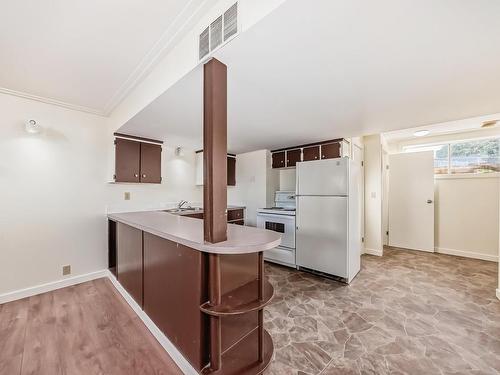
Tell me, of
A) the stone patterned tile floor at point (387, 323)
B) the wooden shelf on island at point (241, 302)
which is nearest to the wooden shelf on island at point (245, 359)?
A: the stone patterned tile floor at point (387, 323)

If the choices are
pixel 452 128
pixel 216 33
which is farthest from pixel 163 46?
pixel 452 128

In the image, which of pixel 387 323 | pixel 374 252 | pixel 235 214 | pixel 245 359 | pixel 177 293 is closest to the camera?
pixel 245 359

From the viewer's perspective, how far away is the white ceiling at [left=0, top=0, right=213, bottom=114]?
1.37 m

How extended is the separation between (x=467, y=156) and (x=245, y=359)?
5.55 metres

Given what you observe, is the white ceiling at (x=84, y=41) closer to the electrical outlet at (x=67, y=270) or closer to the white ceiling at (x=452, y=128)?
the electrical outlet at (x=67, y=270)

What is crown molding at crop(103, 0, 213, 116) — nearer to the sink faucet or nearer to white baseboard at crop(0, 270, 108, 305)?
the sink faucet

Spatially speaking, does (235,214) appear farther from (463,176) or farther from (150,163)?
(463,176)

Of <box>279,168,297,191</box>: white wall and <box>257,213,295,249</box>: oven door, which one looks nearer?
<box>257,213,295,249</box>: oven door

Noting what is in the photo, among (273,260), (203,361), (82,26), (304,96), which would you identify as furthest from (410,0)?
(273,260)

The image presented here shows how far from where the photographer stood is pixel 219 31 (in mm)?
1311

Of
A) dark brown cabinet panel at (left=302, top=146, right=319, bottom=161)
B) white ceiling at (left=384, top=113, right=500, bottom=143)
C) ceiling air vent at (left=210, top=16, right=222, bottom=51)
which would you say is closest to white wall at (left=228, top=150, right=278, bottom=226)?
dark brown cabinet panel at (left=302, top=146, right=319, bottom=161)

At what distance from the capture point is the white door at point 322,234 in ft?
9.78

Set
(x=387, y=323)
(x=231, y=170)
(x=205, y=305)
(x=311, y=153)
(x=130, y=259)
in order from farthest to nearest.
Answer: (x=231, y=170) < (x=311, y=153) < (x=130, y=259) < (x=387, y=323) < (x=205, y=305)

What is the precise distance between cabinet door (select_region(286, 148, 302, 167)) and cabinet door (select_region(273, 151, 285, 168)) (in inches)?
4.0
